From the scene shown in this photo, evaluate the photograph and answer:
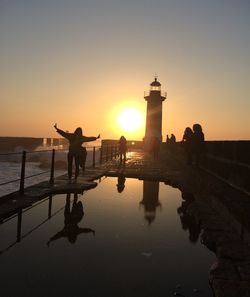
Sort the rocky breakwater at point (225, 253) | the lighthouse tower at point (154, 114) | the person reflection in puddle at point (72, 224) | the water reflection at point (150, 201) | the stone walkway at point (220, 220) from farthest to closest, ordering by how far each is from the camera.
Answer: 1. the lighthouse tower at point (154, 114)
2. the water reflection at point (150, 201)
3. the person reflection in puddle at point (72, 224)
4. the stone walkway at point (220, 220)
5. the rocky breakwater at point (225, 253)

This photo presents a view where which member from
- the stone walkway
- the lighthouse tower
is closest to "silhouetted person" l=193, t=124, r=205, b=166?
the stone walkway

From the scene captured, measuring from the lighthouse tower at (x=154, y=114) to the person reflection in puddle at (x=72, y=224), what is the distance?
125 ft

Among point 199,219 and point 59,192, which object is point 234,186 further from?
point 59,192

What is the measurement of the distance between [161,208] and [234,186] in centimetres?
230

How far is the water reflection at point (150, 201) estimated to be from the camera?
252 inches

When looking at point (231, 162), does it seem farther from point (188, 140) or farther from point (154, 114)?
point (154, 114)

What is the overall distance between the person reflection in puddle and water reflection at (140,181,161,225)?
50.9 inches

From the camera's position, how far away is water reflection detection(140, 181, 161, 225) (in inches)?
252

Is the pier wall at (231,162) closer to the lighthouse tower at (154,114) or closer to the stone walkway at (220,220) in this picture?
the stone walkway at (220,220)

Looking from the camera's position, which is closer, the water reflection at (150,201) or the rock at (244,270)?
the rock at (244,270)

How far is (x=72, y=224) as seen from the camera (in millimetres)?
5504

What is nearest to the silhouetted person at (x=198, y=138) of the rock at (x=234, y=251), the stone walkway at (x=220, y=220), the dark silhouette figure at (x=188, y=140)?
the dark silhouette figure at (x=188, y=140)

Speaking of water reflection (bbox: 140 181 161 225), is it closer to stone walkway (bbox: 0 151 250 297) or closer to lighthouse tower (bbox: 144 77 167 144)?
stone walkway (bbox: 0 151 250 297)

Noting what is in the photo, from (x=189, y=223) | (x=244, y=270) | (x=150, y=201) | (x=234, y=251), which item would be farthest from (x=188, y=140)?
(x=244, y=270)
